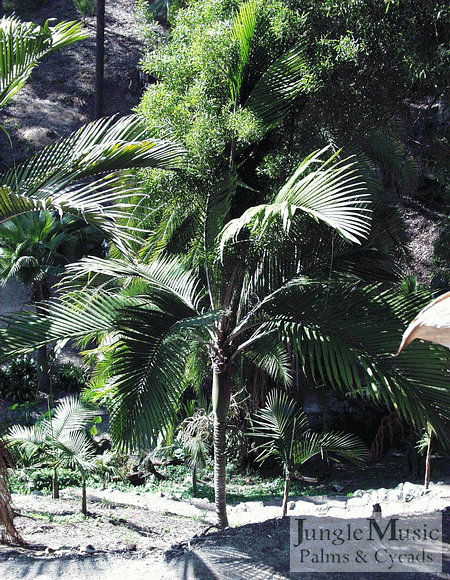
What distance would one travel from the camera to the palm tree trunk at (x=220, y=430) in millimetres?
4961

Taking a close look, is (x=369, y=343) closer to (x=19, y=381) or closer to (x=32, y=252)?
(x=32, y=252)

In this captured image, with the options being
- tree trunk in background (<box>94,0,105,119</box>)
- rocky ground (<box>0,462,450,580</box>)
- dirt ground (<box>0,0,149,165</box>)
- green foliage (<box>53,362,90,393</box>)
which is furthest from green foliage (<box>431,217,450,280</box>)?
dirt ground (<box>0,0,149,165</box>)

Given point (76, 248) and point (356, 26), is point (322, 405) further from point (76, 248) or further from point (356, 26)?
point (76, 248)

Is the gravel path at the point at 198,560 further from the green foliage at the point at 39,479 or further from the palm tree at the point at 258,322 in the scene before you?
the green foliage at the point at 39,479

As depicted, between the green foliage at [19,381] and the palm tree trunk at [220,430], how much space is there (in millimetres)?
9512

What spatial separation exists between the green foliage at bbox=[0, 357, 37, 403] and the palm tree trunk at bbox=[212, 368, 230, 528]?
951 centimetres

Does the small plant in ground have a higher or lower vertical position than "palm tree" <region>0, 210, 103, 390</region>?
higher

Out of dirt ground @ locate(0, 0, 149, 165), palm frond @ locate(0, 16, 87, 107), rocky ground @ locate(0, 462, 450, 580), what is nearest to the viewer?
rocky ground @ locate(0, 462, 450, 580)

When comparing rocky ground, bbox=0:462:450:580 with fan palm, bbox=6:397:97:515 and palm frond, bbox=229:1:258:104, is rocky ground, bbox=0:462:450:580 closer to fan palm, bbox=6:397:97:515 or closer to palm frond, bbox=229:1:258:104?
fan palm, bbox=6:397:97:515

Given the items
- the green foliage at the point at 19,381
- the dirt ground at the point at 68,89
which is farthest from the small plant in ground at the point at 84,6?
the green foliage at the point at 19,381

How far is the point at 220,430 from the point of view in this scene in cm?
502

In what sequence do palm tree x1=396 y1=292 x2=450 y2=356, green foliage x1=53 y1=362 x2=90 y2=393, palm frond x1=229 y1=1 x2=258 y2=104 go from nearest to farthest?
palm tree x1=396 y1=292 x2=450 y2=356, palm frond x1=229 y1=1 x2=258 y2=104, green foliage x1=53 y1=362 x2=90 y2=393

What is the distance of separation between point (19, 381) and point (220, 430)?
33.2ft

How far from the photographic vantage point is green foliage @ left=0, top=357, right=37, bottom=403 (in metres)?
13.4
